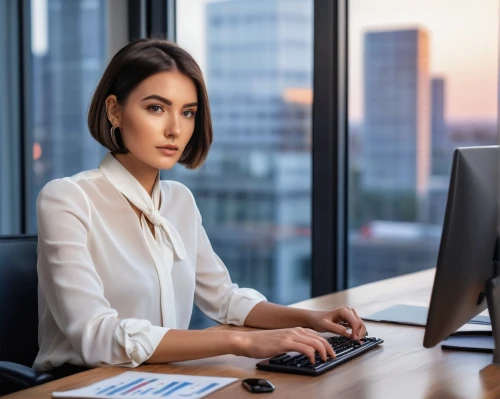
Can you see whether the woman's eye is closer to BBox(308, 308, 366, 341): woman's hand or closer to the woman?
the woman

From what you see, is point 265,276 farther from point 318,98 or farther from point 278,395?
point 278,395

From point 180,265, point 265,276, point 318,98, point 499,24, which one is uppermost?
point 499,24

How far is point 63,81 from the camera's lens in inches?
142

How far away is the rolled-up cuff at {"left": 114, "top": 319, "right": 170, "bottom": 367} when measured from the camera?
4.66 ft

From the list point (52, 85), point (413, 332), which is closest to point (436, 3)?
point (413, 332)

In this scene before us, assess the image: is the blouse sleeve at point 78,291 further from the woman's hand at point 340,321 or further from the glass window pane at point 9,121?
the glass window pane at point 9,121

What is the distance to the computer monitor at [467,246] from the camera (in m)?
1.33

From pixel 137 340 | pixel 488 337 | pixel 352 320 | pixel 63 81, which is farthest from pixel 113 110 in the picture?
pixel 63 81

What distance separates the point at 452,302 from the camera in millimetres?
1377

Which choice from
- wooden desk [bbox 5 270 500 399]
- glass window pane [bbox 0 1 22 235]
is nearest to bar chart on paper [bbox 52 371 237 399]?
wooden desk [bbox 5 270 500 399]

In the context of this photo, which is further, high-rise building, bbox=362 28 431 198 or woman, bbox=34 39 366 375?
high-rise building, bbox=362 28 431 198

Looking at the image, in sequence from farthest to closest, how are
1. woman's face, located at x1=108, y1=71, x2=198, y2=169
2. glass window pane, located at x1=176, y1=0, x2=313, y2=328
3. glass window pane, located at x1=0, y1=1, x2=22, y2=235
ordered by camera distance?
glass window pane, located at x1=0, y1=1, x2=22, y2=235 → glass window pane, located at x1=176, y1=0, x2=313, y2=328 → woman's face, located at x1=108, y1=71, x2=198, y2=169

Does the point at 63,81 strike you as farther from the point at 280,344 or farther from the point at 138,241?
the point at 280,344

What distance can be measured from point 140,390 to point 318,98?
70.9 inches
